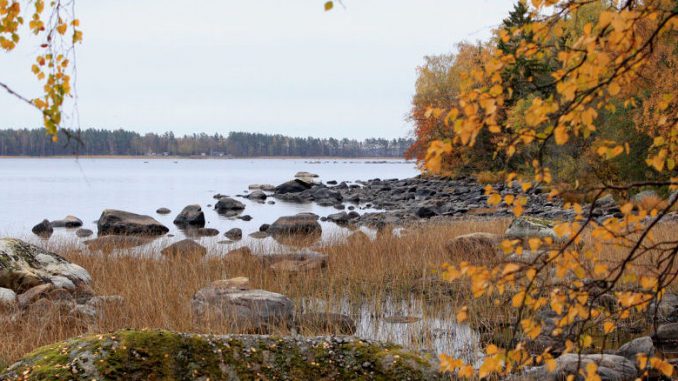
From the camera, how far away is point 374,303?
30.4ft

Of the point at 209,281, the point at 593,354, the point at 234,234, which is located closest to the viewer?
the point at 593,354

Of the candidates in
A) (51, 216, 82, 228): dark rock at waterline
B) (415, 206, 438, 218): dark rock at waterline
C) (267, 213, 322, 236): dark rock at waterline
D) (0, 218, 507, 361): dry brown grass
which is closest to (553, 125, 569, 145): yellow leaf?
(0, 218, 507, 361): dry brown grass

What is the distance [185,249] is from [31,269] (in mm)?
4749

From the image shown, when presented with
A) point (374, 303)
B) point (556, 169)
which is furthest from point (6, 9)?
point (556, 169)

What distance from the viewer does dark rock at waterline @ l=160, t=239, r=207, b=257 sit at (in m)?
14.0

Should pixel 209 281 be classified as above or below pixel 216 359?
below

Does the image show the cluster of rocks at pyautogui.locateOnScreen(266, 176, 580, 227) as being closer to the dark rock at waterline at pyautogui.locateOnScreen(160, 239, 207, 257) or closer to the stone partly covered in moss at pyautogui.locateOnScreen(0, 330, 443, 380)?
the dark rock at waterline at pyautogui.locateOnScreen(160, 239, 207, 257)

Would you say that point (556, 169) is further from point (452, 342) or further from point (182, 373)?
point (182, 373)

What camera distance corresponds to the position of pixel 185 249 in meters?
14.5

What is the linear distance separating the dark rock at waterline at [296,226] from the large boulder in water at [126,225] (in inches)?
166

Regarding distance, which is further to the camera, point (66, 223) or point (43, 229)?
point (66, 223)

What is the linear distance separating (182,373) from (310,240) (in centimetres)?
1340

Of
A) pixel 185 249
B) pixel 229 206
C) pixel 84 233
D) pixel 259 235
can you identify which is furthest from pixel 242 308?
pixel 229 206

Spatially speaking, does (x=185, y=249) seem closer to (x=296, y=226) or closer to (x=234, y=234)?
(x=296, y=226)
